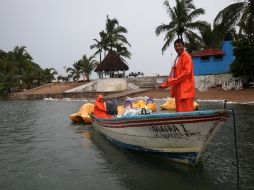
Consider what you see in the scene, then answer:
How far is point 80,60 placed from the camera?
65.7 meters

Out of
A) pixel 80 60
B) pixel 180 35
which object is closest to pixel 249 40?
pixel 180 35

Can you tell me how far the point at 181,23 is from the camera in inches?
1661

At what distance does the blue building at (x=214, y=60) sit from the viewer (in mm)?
39656

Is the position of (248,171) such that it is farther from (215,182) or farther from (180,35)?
(180,35)

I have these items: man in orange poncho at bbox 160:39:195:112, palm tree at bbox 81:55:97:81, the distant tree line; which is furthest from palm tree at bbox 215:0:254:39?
palm tree at bbox 81:55:97:81

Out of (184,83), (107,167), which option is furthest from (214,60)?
(107,167)

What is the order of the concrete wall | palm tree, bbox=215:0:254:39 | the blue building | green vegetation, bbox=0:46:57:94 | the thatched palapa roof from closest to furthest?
palm tree, bbox=215:0:254:39, the blue building, the thatched palapa roof, the concrete wall, green vegetation, bbox=0:46:57:94

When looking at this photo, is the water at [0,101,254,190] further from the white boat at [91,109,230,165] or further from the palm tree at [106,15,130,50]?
the palm tree at [106,15,130,50]

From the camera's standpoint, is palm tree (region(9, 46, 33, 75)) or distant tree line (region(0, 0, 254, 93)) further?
palm tree (region(9, 46, 33, 75))

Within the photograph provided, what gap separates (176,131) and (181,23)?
3492 cm

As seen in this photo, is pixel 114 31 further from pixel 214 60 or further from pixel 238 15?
pixel 238 15

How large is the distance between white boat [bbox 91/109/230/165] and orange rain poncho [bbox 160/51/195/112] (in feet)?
2.36

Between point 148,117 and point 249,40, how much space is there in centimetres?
2690

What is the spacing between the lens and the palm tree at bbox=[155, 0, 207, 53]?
41906 millimetres
